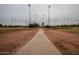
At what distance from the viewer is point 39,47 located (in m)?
4.52

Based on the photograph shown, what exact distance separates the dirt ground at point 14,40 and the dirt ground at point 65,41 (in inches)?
12.7

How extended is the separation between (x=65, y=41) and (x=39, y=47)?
1.61 feet

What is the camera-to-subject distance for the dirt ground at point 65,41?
14.7 feet

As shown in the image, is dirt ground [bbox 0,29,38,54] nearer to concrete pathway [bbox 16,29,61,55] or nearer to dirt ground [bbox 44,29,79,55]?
concrete pathway [bbox 16,29,61,55]

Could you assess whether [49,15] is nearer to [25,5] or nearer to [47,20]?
[47,20]

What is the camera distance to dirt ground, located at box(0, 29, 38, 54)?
14.8 feet

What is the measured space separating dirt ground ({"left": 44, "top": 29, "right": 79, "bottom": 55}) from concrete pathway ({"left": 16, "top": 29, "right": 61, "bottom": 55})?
3.9 inches

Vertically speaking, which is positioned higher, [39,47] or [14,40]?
[14,40]

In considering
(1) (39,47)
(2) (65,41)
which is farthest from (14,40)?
(2) (65,41)

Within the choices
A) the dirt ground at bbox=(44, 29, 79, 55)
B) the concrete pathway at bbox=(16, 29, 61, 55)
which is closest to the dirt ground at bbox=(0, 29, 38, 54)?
the concrete pathway at bbox=(16, 29, 61, 55)

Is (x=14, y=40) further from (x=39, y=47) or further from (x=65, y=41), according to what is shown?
(x=65, y=41)

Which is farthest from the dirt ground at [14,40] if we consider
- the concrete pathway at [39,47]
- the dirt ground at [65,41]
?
the dirt ground at [65,41]

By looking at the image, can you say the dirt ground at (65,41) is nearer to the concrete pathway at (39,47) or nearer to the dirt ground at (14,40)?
the concrete pathway at (39,47)
